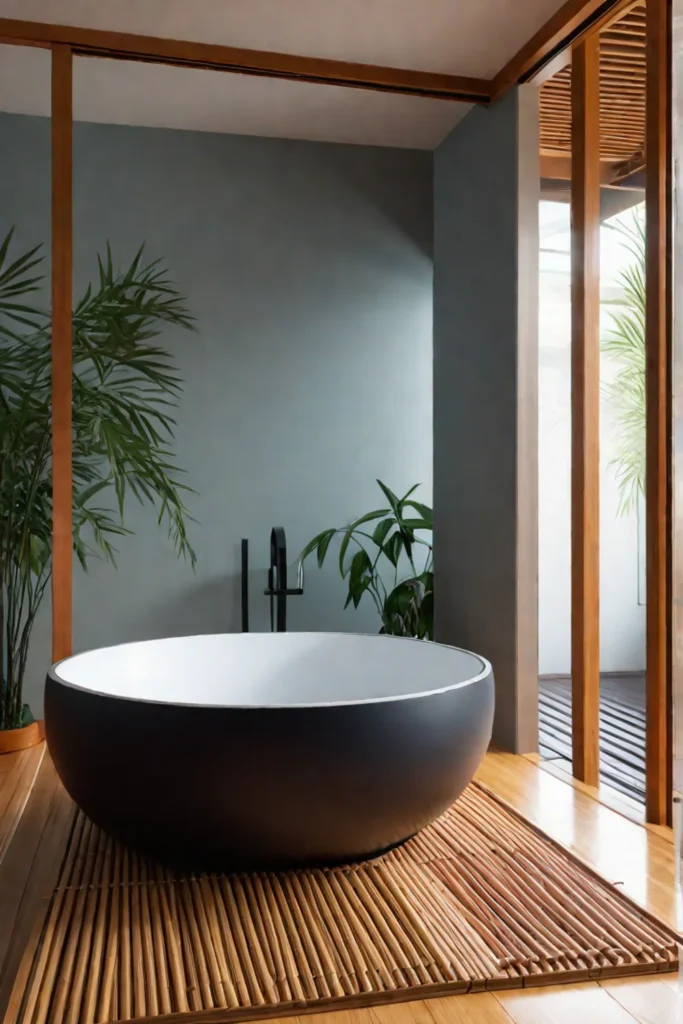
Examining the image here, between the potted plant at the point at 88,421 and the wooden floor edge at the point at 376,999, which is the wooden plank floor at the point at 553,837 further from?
the potted plant at the point at 88,421

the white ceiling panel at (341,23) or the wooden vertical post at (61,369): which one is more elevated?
the white ceiling panel at (341,23)

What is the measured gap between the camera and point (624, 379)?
2939mm

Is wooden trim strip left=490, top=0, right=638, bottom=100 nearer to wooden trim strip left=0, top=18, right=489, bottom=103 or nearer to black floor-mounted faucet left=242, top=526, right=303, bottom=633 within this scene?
wooden trim strip left=0, top=18, right=489, bottom=103

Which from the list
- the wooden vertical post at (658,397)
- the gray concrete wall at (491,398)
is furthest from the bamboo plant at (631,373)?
the wooden vertical post at (658,397)

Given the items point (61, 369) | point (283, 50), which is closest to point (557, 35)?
point (283, 50)

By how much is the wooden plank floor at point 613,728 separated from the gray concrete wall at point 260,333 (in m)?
0.84

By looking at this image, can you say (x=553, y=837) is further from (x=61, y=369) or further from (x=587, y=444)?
(x=61, y=369)

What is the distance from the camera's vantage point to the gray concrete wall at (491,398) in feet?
7.99

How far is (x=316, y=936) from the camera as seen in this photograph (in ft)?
4.11

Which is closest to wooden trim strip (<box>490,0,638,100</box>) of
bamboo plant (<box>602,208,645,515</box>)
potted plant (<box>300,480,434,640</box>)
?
bamboo plant (<box>602,208,645,515</box>)

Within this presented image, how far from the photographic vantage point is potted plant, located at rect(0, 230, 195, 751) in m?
2.73

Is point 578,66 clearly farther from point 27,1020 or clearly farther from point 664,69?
point 27,1020

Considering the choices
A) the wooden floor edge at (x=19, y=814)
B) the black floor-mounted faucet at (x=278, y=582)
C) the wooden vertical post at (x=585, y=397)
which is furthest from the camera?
the black floor-mounted faucet at (x=278, y=582)

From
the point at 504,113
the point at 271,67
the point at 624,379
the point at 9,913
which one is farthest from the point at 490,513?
the point at 9,913
